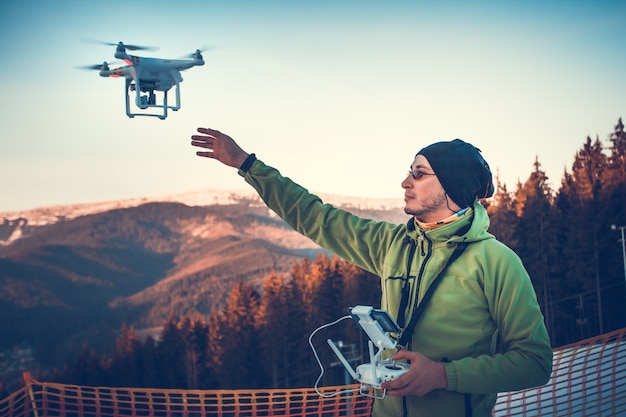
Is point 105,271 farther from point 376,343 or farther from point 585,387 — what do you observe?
point 376,343

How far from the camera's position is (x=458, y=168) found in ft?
8.68

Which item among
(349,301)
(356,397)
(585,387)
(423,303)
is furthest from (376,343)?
(349,301)

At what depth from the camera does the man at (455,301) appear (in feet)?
8.05

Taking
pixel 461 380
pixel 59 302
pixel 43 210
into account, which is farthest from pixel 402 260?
pixel 43 210

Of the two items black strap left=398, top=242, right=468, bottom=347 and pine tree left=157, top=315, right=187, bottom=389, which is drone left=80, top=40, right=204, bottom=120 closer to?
black strap left=398, top=242, right=468, bottom=347

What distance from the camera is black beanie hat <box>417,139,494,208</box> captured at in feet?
8.64

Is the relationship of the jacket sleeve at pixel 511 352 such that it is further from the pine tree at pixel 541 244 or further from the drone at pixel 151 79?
the pine tree at pixel 541 244

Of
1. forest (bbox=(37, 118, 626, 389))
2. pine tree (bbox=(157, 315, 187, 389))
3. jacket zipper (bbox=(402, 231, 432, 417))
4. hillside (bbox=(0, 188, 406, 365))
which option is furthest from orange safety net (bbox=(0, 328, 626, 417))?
hillside (bbox=(0, 188, 406, 365))

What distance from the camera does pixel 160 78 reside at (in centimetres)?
457

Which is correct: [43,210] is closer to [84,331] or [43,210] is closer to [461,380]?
[84,331]

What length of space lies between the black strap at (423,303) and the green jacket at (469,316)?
0.02 metres

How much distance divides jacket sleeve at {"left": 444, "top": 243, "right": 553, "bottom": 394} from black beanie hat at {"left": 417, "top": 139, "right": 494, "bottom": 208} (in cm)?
29

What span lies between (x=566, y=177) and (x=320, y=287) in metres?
14.5

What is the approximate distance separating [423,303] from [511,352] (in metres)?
0.35
